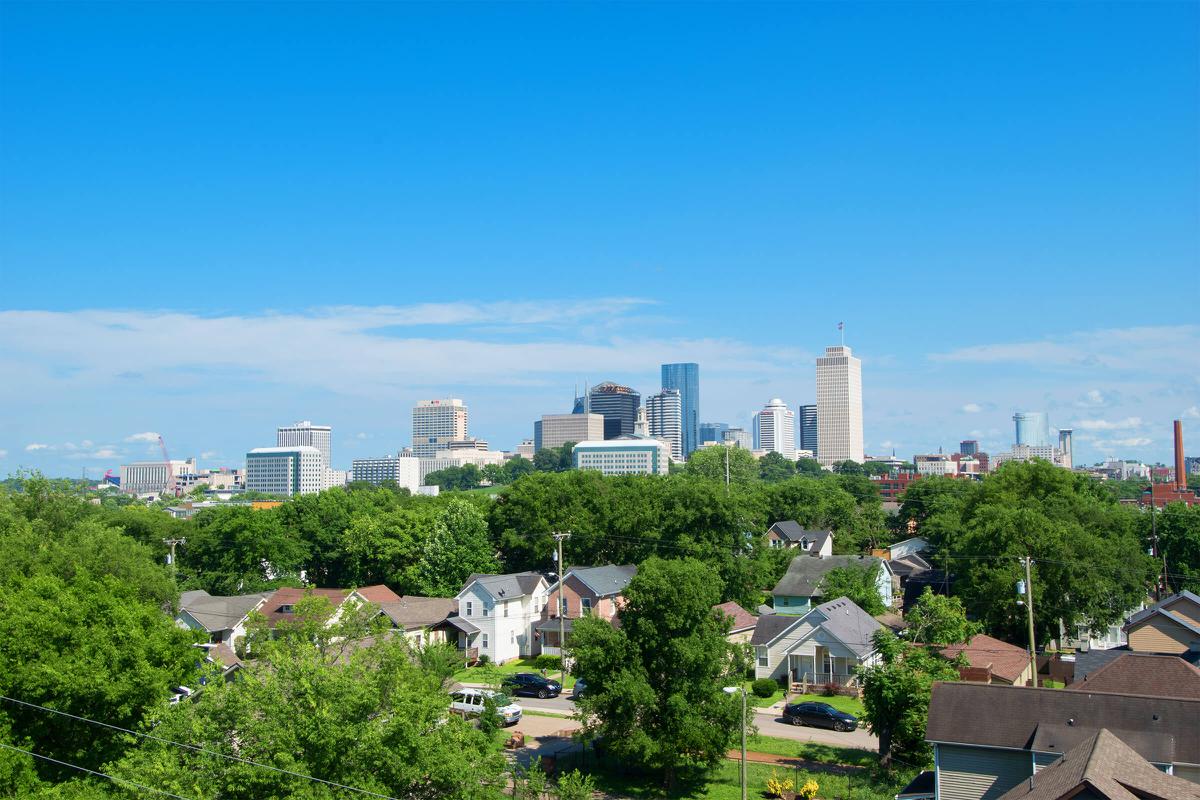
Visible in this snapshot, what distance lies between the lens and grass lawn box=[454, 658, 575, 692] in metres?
46.7

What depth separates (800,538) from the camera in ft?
275

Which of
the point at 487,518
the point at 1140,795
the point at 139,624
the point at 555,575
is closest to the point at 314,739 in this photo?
the point at 139,624

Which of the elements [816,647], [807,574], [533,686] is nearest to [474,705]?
[533,686]

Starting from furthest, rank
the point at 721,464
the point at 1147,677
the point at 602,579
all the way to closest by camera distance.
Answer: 1. the point at 721,464
2. the point at 602,579
3. the point at 1147,677

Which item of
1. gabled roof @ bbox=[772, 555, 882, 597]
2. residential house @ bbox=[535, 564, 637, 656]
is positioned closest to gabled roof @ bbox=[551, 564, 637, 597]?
residential house @ bbox=[535, 564, 637, 656]

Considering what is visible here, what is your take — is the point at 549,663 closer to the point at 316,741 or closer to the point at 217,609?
the point at 217,609

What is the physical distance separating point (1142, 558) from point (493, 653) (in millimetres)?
35764

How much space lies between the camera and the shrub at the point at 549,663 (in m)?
50.3

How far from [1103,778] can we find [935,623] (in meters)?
15.1

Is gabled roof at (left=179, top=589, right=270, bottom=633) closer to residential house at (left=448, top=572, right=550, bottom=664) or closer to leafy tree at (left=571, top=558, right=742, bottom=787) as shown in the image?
residential house at (left=448, top=572, right=550, bottom=664)

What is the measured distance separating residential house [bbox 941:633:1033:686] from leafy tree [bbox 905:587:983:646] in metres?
3.49

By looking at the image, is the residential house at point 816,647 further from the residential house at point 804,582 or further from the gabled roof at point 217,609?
the gabled roof at point 217,609

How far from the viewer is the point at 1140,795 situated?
62.4 feet

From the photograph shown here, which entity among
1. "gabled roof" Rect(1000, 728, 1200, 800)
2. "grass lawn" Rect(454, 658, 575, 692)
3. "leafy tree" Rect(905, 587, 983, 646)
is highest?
"leafy tree" Rect(905, 587, 983, 646)
